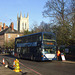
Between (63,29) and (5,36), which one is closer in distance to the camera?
(63,29)

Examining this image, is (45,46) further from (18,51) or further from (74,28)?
(18,51)

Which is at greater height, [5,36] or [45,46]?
[5,36]

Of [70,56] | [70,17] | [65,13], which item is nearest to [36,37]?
[70,56]

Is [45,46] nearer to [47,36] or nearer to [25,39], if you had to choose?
[47,36]

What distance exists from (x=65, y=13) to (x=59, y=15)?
4.65 feet

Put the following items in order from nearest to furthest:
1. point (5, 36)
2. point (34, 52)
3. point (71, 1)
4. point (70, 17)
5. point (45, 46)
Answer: point (45, 46), point (34, 52), point (70, 17), point (71, 1), point (5, 36)

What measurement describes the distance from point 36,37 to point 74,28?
20.8 feet

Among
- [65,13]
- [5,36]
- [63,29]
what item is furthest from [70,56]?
[5,36]

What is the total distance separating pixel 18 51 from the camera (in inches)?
1195

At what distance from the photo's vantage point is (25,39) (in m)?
26.7

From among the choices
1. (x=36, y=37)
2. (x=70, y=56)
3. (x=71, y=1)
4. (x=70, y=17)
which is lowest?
(x=70, y=56)

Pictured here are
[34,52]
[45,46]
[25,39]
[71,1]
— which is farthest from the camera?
[71,1]

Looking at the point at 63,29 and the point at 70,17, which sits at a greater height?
the point at 70,17

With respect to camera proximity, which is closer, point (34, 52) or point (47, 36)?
point (47, 36)
